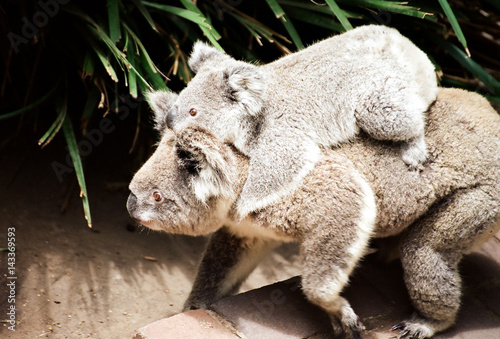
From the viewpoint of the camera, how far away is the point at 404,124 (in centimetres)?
239

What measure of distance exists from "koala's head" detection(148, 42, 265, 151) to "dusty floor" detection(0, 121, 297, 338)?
128 centimetres

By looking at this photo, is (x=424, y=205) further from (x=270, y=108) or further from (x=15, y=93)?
(x=15, y=93)

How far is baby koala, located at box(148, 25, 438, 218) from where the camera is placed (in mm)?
2387

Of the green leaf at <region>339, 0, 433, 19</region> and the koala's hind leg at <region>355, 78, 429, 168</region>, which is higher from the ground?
the green leaf at <region>339, 0, 433, 19</region>

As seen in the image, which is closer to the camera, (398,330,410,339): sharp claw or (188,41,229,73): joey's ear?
(398,330,410,339): sharp claw

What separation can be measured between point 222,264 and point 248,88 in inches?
38.4

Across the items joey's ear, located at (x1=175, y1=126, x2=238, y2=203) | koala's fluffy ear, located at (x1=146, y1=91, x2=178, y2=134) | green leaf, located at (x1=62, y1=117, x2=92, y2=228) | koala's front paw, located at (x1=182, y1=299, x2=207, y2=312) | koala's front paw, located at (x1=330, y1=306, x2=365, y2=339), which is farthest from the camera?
green leaf, located at (x1=62, y1=117, x2=92, y2=228)

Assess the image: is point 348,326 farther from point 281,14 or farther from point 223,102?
point 281,14

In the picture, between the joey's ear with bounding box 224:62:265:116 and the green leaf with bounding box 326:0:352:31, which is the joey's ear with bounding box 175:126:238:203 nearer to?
the joey's ear with bounding box 224:62:265:116

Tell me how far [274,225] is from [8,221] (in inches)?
76.5

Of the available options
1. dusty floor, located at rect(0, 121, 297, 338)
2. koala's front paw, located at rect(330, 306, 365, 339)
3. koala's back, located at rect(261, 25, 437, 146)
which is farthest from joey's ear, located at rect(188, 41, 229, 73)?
dusty floor, located at rect(0, 121, 297, 338)

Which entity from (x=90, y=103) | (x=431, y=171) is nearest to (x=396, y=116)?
(x=431, y=171)

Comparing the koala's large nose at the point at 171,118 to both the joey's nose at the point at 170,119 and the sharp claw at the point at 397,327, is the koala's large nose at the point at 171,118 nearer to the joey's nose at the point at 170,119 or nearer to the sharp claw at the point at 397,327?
the joey's nose at the point at 170,119

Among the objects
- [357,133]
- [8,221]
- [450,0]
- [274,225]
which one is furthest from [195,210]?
[450,0]
